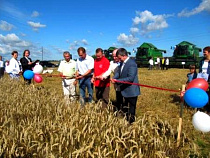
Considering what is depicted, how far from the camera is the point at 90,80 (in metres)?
6.16

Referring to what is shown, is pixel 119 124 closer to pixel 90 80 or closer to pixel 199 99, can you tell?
pixel 199 99

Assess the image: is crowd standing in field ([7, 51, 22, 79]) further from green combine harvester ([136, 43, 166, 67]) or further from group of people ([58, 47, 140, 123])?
green combine harvester ([136, 43, 166, 67])

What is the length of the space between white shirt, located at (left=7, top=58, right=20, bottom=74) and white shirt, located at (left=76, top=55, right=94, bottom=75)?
135 inches

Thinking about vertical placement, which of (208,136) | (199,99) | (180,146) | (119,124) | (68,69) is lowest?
(208,136)

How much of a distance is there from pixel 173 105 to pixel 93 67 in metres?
3.26

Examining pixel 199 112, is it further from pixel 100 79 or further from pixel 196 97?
pixel 100 79

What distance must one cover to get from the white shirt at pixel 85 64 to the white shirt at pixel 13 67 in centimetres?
342

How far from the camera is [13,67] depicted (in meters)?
8.31

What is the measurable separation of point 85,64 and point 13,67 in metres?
3.73

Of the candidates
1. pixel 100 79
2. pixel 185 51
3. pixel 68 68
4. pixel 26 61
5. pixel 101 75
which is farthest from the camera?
pixel 185 51

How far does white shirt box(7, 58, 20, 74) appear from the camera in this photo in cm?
828

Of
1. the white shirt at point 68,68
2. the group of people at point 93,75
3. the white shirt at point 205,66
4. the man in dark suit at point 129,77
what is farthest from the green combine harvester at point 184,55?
the man in dark suit at point 129,77

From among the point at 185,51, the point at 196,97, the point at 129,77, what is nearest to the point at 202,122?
the point at 196,97

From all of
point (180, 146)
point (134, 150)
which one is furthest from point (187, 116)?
point (134, 150)
